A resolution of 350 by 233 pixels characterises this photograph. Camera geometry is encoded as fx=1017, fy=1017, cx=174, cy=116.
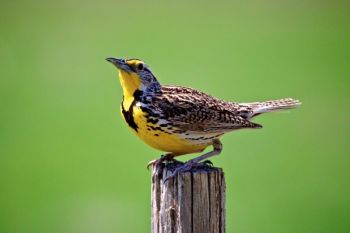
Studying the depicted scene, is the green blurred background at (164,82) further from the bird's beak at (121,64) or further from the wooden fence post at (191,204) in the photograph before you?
the wooden fence post at (191,204)

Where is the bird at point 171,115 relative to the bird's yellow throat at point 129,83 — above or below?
below

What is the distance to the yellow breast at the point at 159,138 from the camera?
512 cm

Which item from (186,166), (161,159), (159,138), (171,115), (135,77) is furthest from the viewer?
(135,77)

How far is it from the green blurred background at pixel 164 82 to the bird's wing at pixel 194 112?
341 cm

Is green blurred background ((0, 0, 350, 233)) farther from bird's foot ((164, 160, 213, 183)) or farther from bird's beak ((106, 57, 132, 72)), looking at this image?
bird's foot ((164, 160, 213, 183))

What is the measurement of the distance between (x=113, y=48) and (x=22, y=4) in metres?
4.87

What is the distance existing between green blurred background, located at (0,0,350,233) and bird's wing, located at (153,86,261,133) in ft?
11.2

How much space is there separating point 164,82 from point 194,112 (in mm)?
8011

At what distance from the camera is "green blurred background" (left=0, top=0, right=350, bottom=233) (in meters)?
9.57

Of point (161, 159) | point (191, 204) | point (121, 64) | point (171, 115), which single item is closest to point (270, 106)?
point (171, 115)

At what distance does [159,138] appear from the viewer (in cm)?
511

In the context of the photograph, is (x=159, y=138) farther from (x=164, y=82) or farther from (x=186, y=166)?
(x=164, y=82)

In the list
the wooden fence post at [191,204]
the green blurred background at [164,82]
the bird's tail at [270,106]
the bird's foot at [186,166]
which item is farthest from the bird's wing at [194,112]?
the green blurred background at [164,82]

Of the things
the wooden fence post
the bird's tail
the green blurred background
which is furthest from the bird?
the green blurred background
